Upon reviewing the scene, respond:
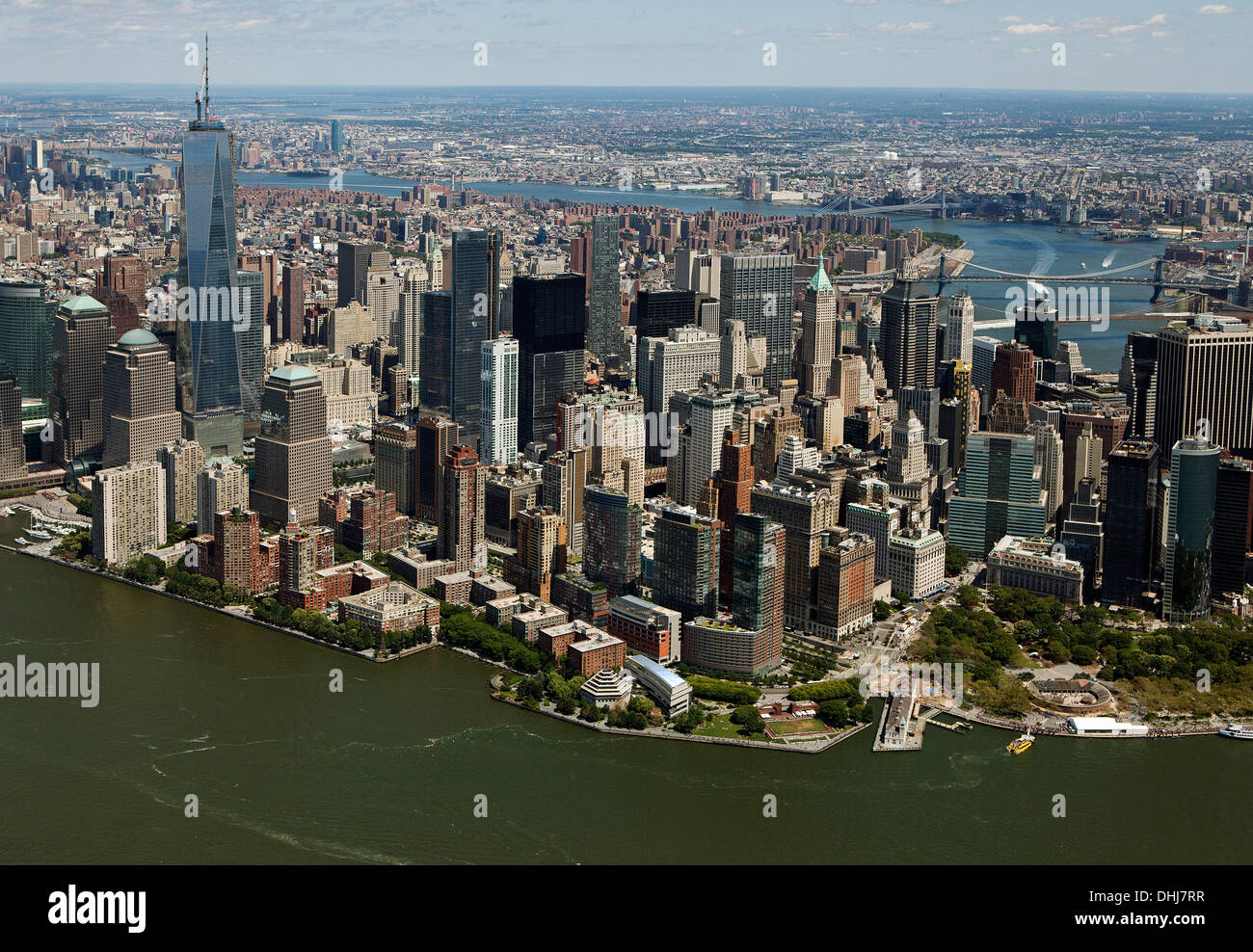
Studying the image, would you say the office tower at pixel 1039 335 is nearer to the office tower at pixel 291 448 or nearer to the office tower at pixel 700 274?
the office tower at pixel 700 274

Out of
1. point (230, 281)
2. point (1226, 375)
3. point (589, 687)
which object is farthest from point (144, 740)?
point (1226, 375)

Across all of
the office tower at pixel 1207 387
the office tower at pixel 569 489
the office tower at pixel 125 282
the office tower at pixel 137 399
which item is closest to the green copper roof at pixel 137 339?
the office tower at pixel 137 399

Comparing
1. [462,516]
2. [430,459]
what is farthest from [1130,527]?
[430,459]

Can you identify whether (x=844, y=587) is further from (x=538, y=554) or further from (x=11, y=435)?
(x=11, y=435)

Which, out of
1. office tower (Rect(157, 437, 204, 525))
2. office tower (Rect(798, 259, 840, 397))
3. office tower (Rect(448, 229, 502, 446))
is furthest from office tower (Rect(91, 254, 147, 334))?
office tower (Rect(798, 259, 840, 397))

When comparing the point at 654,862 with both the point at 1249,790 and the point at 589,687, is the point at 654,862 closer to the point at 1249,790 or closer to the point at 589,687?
the point at 589,687

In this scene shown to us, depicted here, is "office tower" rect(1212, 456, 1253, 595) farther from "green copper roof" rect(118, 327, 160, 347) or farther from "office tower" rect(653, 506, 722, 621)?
"green copper roof" rect(118, 327, 160, 347)
